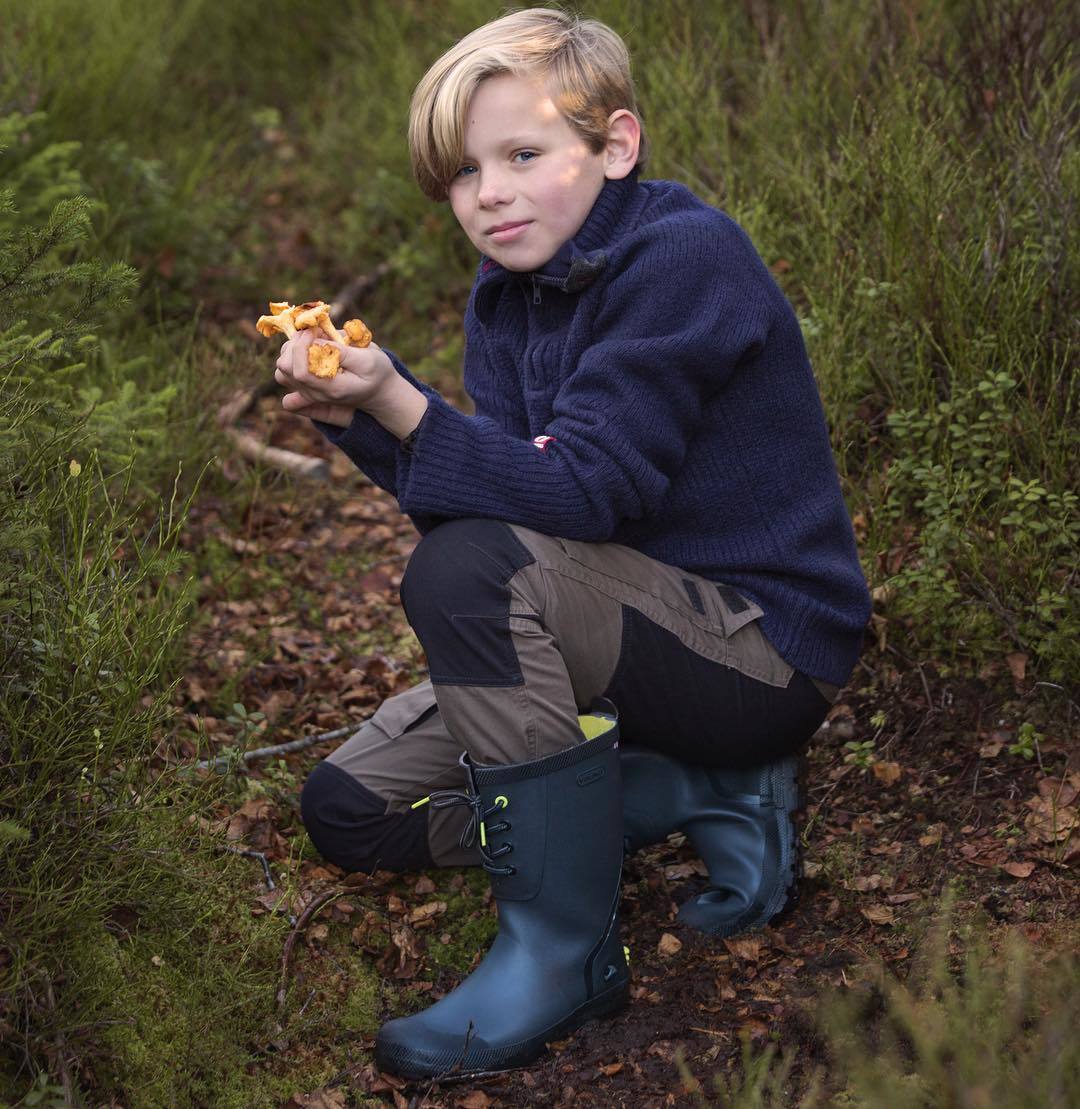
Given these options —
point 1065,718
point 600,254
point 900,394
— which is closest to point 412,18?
point 900,394

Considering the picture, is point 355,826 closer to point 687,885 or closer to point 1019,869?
point 687,885

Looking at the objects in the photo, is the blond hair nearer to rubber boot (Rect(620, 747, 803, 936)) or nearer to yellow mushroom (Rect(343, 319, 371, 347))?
yellow mushroom (Rect(343, 319, 371, 347))

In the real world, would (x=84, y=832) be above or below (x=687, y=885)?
above

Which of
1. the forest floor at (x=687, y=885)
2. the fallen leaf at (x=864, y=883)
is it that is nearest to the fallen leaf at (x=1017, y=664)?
the forest floor at (x=687, y=885)

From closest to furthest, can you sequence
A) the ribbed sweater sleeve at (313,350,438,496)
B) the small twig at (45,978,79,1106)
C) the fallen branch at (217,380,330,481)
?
1. the small twig at (45,978,79,1106)
2. the ribbed sweater sleeve at (313,350,438,496)
3. the fallen branch at (217,380,330,481)

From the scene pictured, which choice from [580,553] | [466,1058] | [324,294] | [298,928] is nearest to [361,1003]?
[298,928]

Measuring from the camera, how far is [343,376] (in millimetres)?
2061

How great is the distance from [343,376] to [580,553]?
0.53 meters

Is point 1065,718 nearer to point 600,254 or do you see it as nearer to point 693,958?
point 693,958

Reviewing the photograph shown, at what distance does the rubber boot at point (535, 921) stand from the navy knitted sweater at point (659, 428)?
42 centimetres

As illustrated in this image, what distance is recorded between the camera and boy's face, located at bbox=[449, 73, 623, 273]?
229cm

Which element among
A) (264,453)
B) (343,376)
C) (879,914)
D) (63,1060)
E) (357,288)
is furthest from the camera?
(357,288)

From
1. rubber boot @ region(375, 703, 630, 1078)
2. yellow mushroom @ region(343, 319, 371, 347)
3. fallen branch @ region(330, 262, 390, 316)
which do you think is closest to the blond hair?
yellow mushroom @ region(343, 319, 371, 347)

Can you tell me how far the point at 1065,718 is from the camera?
2.73m
